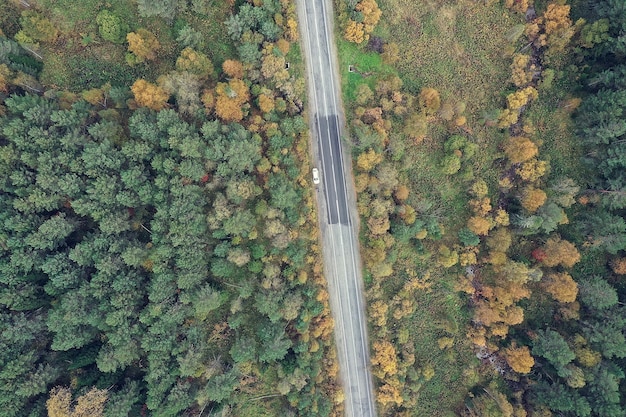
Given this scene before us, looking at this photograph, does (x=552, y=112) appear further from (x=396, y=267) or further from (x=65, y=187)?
(x=65, y=187)

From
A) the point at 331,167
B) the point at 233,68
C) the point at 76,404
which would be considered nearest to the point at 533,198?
the point at 331,167

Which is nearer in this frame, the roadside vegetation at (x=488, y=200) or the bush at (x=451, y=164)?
the roadside vegetation at (x=488, y=200)

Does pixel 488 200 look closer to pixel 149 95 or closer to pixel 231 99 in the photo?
pixel 231 99

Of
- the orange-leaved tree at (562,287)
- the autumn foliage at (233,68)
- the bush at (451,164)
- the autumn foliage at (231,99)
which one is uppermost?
the autumn foliage at (233,68)

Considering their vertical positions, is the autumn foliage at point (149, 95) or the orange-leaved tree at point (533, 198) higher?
the autumn foliage at point (149, 95)

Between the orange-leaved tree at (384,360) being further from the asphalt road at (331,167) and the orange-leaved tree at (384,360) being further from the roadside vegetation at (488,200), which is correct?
the asphalt road at (331,167)

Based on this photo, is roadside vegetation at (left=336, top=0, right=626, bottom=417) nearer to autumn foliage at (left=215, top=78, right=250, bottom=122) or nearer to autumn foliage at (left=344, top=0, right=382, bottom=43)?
autumn foliage at (left=344, top=0, right=382, bottom=43)

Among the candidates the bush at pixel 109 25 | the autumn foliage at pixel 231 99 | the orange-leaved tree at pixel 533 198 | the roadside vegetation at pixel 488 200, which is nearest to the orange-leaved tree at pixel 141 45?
the bush at pixel 109 25

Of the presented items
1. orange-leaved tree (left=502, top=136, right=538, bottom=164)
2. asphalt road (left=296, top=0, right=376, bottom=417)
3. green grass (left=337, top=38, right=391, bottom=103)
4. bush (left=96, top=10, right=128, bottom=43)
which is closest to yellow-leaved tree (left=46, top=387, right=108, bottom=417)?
asphalt road (left=296, top=0, right=376, bottom=417)
